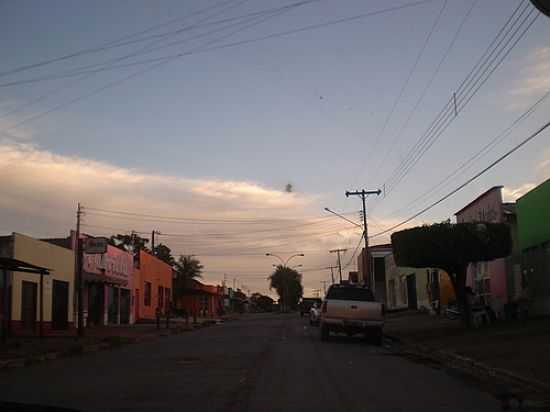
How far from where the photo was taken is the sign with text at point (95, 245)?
107 feet

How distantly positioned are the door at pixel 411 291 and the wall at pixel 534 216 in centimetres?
2489

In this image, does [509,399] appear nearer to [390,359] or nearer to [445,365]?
[445,365]

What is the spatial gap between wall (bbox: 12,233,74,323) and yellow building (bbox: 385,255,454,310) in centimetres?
2054

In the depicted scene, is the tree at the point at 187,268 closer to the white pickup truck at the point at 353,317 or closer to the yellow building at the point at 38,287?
the yellow building at the point at 38,287

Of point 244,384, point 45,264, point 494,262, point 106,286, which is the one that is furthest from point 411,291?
point 244,384

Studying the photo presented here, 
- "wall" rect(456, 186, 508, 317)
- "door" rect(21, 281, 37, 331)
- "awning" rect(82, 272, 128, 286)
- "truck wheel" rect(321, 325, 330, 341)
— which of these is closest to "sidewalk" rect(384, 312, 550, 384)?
"truck wheel" rect(321, 325, 330, 341)

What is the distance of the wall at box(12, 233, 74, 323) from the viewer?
30438 millimetres

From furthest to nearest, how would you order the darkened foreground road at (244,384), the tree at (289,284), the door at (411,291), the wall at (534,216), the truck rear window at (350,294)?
the tree at (289,284)
the door at (411,291)
the truck rear window at (350,294)
the wall at (534,216)
the darkened foreground road at (244,384)

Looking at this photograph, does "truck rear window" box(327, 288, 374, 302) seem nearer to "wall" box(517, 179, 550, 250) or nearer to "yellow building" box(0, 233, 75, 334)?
"wall" box(517, 179, 550, 250)

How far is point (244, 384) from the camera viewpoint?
12320mm

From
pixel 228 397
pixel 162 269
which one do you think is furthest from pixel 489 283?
pixel 162 269

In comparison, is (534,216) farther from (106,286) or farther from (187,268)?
A: (187,268)

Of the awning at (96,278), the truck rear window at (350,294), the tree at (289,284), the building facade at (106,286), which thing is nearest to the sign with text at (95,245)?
the building facade at (106,286)

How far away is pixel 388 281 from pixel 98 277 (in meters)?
33.0
